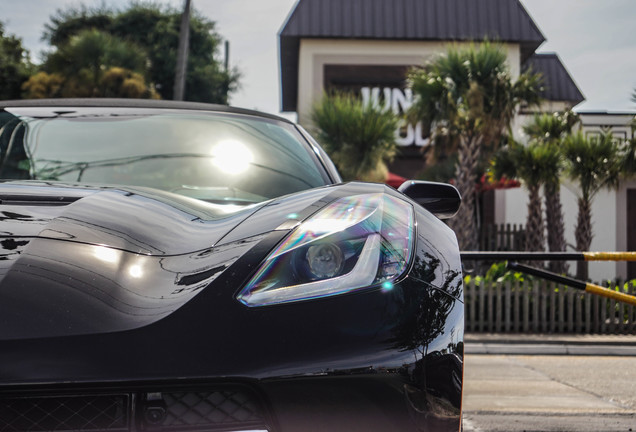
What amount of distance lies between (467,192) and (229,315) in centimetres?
1320

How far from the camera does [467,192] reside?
→ 14.2 m

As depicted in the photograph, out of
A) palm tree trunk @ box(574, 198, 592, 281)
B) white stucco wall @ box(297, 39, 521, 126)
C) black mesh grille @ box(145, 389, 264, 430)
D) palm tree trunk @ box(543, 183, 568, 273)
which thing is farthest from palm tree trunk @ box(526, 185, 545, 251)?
black mesh grille @ box(145, 389, 264, 430)

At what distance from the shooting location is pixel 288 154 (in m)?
2.80

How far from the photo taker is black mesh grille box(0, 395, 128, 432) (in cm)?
132

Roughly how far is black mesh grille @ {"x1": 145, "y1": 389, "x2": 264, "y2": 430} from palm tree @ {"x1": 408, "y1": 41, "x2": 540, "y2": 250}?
13.1m

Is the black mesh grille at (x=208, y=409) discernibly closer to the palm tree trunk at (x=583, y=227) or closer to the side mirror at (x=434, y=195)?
the side mirror at (x=434, y=195)

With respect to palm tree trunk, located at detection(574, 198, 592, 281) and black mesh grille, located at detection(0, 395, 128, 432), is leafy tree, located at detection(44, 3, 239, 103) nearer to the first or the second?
palm tree trunk, located at detection(574, 198, 592, 281)

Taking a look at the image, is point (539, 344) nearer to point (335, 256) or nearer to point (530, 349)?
point (530, 349)

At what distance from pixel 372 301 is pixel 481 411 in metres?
3.22

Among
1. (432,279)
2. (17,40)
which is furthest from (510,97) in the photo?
(17,40)

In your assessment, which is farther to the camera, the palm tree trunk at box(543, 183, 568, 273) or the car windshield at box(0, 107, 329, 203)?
the palm tree trunk at box(543, 183, 568, 273)

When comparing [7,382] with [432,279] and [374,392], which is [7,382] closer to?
[374,392]

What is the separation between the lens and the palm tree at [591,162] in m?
14.8

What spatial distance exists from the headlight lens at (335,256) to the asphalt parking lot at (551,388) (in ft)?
7.48
